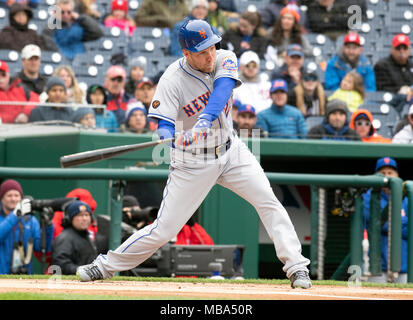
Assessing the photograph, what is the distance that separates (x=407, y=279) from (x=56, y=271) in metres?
2.74

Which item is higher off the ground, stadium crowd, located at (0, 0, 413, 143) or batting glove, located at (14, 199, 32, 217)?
stadium crowd, located at (0, 0, 413, 143)

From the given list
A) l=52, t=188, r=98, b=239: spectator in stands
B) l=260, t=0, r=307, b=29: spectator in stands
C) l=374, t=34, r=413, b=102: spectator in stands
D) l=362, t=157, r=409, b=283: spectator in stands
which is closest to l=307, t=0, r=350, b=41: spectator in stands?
l=260, t=0, r=307, b=29: spectator in stands

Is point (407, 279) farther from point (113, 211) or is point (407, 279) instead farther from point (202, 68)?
point (202, 68)

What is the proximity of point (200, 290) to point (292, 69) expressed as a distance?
5.03 metres

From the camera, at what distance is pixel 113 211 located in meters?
6.75

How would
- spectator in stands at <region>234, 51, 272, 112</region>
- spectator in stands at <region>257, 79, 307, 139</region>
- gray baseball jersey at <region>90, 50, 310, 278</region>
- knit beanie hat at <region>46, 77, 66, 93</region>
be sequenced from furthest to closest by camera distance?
1. spectator in stands at <region>234, 51, 272, 112</region>
2. spectator in stands at <region>257, 79, 307, 139</region>
3. knit beanie hat at <region>46, 77, 66, 93</region>
4. gray baseball jersey at <region>90, 50, 310, 278</region>

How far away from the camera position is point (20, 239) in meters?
6.68

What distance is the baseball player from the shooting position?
474cm

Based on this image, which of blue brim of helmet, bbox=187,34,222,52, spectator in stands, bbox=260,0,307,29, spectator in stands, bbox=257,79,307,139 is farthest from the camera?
spectator in stands, bbox=260,0,307,29

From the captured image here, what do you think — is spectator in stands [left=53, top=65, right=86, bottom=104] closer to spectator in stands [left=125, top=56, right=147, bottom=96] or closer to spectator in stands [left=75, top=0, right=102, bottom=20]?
spectator in stands [left=125, top=56, right=147, bottom=96]

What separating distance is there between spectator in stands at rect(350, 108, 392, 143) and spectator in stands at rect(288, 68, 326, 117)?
1.36ft

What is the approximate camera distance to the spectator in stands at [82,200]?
22.8 ft

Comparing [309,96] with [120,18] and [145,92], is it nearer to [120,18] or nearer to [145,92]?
[145,92]
